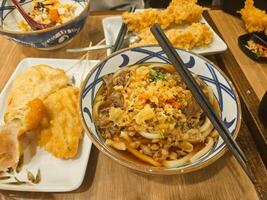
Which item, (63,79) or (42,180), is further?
(63,79)

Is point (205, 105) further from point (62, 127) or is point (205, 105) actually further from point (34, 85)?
point (34, 85)

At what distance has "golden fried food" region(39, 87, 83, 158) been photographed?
0.92m

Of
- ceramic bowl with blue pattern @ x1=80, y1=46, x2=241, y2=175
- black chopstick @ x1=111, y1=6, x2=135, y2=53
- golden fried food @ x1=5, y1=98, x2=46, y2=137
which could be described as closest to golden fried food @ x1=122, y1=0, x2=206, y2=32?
black chopstick @ x1=111, y1=6, x2=135, y2=53

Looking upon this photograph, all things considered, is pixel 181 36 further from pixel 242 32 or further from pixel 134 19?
pixel 242 32

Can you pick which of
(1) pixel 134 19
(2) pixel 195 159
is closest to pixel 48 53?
(1) pixel 134 19

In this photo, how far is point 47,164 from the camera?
0.92m

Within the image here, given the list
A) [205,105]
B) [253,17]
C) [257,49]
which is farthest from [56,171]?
[253,17]

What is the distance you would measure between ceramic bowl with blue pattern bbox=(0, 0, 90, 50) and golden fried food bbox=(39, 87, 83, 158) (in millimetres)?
301

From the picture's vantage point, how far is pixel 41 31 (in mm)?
1203

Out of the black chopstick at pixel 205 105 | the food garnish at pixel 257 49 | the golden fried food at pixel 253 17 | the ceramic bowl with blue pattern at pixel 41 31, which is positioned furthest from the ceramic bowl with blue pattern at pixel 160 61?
the golden fried food at pixel 253 17

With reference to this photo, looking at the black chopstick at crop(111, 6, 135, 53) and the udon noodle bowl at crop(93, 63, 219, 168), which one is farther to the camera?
the black chopstick at crop(111, 6, 135, 53)

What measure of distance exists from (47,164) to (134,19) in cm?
88

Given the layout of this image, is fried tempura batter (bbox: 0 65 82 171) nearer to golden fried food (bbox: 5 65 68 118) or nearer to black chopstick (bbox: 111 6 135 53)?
golden fried food (bbox: 5 65 68 118)

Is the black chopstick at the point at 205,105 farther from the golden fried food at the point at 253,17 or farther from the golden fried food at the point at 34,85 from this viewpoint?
the golden fried food at the point at 253,17
